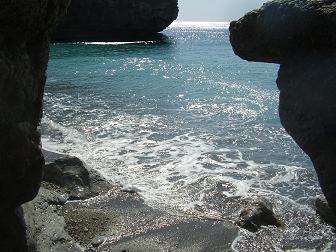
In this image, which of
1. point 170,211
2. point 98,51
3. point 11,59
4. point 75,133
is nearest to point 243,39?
point 11,59

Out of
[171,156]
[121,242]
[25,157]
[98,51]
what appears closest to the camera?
[25,157]

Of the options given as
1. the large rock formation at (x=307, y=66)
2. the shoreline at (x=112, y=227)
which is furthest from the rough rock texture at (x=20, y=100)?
the large rock formation at (x=307, y=66)

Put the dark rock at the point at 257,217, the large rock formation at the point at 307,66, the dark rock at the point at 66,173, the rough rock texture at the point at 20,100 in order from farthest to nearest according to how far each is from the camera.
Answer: the dark rock at the point at 66,173 → the dark rock at the point at 257,217 → the rough rock texture at the point at 20,100 → the large rock formation at the point at 307,66

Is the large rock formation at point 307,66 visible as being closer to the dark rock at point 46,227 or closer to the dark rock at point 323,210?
the dark rock at point 46,227

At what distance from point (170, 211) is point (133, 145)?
6149 mm

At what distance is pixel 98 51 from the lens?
56312mm

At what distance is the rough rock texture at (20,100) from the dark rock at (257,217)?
5292 millimetres

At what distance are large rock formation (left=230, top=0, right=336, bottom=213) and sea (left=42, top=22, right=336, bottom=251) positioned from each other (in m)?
4.37

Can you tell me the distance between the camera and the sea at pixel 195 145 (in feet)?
36.6

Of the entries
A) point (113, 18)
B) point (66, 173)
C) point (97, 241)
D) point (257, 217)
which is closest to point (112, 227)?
point (97, 241)

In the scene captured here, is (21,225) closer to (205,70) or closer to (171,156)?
(171,156)

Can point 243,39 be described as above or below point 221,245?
above

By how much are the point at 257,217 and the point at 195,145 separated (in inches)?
275

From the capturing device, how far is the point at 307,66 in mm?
5555
